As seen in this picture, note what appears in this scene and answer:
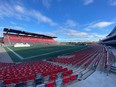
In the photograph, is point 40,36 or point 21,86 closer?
point 21,86

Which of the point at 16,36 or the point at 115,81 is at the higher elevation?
the point at 16,36

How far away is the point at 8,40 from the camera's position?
60375 mm

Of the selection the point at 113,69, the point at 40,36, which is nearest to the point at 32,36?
the point at 40,36

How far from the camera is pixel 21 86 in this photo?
21.4 feet

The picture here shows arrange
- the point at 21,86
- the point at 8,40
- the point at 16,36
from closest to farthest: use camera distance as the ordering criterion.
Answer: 1. the point at 21,86
2. the point at 8,40
3. the point at 16,36

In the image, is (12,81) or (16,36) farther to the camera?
(16,36)

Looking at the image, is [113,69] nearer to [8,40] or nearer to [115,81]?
[115,81]

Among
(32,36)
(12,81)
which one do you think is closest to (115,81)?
(12,81)

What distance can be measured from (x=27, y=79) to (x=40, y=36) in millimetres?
79902

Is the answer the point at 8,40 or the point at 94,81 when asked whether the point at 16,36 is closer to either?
the point at 8,40

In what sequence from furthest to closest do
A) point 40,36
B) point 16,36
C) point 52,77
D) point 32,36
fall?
point 40,36
point 32,36
point 16,36
point 52,77

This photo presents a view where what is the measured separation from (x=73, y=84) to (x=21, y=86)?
11.5 feet

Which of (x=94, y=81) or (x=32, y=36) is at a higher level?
(x=32, y=36)

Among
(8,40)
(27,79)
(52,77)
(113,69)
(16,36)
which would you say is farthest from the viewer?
(16,36)
